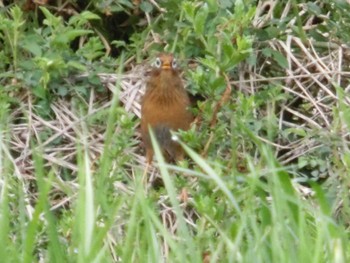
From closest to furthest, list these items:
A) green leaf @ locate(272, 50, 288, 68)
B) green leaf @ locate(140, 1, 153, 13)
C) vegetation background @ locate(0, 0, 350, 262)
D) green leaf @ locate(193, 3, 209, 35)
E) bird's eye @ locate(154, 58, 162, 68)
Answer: vegetation background @ locate(0, 0, 350, 262), green leaf @ locate(193, 3, 209, 35), bird's eye @ locate(154, 58, 162, 68), green leaf @ locate(272, 50, 288, 68), green leaf @ locate(140, 1, 153, 13)

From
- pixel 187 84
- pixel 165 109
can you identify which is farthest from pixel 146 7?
pixel 165 109

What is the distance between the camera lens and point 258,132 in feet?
16.7

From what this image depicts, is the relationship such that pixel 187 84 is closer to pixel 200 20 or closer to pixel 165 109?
pixel 165 109

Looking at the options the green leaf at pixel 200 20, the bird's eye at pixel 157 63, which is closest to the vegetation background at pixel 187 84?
the green leaf at pixel 200 20

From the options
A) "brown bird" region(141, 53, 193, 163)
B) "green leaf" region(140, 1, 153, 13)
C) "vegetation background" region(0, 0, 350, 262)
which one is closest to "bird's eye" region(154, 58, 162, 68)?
"brown bird" region(141, 53, 193, 163)

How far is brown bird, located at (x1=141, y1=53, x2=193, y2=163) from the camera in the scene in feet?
17.1

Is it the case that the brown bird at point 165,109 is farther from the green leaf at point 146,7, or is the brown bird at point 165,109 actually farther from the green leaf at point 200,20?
the green leaf at point 146,7

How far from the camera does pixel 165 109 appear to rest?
527 cm

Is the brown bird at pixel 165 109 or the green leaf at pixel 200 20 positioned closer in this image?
the green leaf at pixel 200 20

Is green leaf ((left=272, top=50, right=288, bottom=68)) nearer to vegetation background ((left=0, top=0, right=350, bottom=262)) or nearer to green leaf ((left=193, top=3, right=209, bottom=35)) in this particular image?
vegetation background ((left=0, top=0, right=350, bottom=262))

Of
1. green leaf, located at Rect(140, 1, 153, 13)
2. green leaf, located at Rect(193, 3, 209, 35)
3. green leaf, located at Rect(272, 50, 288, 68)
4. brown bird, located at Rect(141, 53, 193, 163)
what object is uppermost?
green leaf, located at Rect(193, 3, 209, 35)

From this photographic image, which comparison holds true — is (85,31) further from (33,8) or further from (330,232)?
(330,232)

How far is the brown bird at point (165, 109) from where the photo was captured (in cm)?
522

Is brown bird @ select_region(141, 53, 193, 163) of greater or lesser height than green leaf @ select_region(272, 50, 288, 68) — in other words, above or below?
below
